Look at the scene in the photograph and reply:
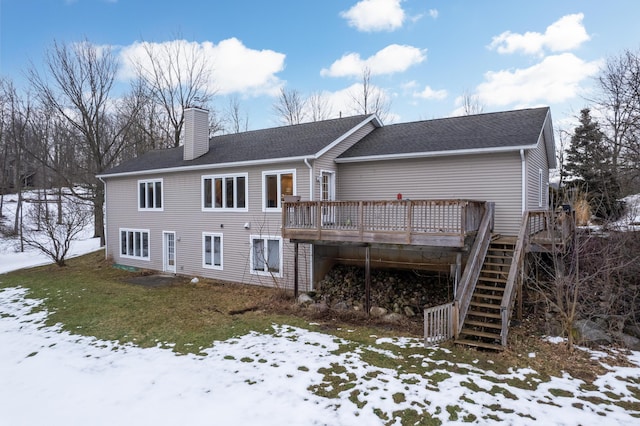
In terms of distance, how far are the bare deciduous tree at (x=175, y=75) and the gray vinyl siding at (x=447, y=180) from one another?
1923 centimetres

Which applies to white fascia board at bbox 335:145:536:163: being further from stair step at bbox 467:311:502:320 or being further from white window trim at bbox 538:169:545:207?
stair step at bbox 467:311:502:320

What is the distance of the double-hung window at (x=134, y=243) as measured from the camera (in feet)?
56.2

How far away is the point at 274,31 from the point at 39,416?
23.2 metres

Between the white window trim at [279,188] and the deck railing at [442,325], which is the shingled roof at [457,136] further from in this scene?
the deck railing at [442,325]

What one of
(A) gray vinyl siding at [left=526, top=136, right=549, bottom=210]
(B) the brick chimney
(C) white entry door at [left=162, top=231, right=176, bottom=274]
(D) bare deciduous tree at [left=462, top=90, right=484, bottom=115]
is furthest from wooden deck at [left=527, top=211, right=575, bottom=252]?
(D) bare deciduous tree at [left=462, top=90, right=484, bottom=115]

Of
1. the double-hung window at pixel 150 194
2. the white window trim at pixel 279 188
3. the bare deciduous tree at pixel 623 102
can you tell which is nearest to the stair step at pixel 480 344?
the white window trim at pixel 279 188

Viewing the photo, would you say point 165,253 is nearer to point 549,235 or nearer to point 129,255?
point 129,255

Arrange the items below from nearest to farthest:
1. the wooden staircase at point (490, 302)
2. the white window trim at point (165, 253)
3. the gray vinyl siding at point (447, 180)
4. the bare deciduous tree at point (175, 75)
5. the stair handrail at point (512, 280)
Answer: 1. the stair handrail at point (512, 280)
2. the wooden staircase at point (490, 302)
3. the gray vinyl siding at point (447, 180)
4. the white window trim at point (165, 253)
5. the bare deciduous tree at point (175, 75)

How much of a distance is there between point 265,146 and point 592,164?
17110 mm

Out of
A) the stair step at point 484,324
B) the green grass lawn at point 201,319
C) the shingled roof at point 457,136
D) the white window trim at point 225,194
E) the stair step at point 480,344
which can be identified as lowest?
the green grass lawn at point 201,319

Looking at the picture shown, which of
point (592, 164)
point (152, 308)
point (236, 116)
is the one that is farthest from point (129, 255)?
point (592, 164)

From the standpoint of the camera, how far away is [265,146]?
14281 mm

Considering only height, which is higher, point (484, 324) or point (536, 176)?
point (536, 176)

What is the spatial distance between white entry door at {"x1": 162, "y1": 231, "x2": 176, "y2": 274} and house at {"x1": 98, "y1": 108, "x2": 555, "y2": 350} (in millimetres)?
68
